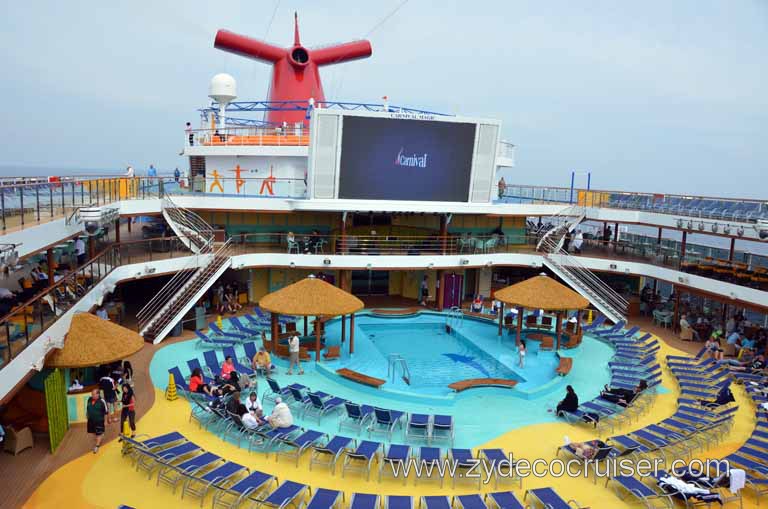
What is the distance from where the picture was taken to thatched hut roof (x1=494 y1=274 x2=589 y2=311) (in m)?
19.9

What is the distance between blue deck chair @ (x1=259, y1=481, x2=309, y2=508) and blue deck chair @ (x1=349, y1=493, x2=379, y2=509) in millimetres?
1034

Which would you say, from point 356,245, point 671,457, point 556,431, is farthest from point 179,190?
point 671,457

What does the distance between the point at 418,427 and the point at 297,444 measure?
3153 millimetres

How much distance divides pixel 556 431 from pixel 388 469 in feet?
16.1

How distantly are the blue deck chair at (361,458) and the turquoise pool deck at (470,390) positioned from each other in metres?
1.61

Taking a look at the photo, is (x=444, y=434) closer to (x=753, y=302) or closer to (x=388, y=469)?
(x=388, y=469)

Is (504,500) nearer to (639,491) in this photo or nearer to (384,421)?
(639,491)

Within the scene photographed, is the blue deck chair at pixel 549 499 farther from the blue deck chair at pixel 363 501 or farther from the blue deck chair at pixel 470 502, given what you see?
the blue deck chair at pixel 363 501

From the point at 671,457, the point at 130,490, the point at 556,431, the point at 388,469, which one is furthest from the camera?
the point at 556,431

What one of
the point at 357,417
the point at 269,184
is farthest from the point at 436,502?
the point at 269,184

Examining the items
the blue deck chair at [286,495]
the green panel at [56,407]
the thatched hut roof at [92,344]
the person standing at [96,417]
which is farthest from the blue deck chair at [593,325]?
the green panel at [56,407]

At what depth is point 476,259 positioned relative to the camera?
26.5 meters

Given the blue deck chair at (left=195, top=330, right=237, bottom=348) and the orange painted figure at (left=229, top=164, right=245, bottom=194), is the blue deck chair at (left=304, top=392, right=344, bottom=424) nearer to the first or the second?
the blue deck chair at (left=195, top=330, right=237, bottom=348)

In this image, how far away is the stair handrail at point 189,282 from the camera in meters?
20.3
